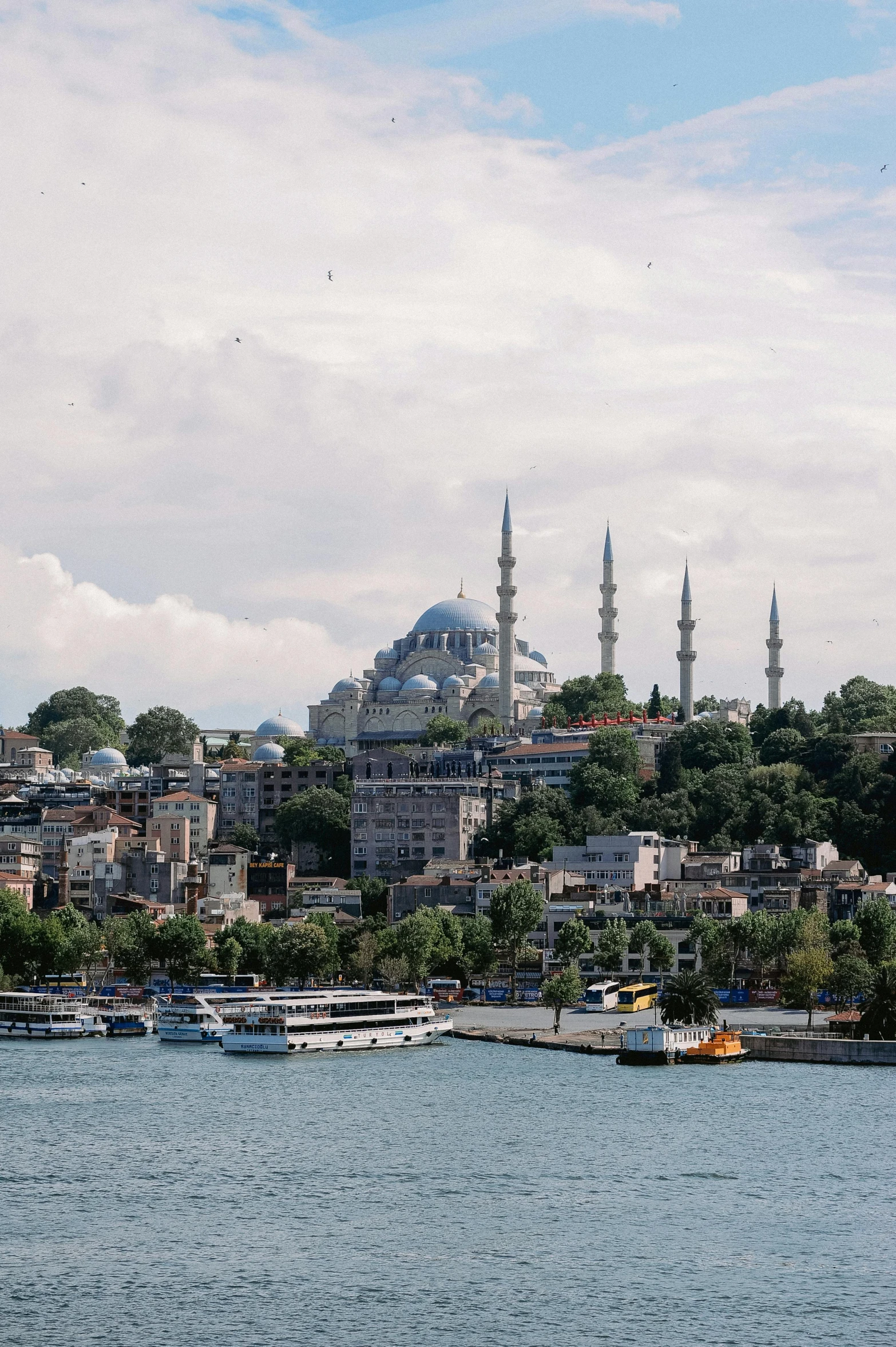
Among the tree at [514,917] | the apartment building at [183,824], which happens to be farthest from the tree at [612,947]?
the apartment building at [183,824]

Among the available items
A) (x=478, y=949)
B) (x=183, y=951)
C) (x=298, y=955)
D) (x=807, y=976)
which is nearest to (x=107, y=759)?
(x=183, y=951)

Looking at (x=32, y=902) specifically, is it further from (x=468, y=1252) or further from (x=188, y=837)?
(x=468, y=1252)

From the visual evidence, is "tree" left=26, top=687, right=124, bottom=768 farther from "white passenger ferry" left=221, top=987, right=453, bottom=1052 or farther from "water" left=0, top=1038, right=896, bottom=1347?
"water" left=0, top=1038, right=896, bottom=1347

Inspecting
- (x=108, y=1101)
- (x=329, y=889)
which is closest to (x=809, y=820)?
(x=329, y=889)

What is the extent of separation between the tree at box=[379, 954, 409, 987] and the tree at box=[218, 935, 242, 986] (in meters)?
5.42

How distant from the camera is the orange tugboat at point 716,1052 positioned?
59.8 m

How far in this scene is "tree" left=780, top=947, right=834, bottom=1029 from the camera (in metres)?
68.6

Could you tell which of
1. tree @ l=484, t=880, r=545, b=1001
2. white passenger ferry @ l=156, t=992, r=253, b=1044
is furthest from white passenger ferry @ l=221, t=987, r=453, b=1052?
tree @ l=484, t=880, r=545, b=1001

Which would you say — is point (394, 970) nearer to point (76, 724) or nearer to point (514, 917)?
point (514, 917)

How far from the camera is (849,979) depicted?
67.8 metres

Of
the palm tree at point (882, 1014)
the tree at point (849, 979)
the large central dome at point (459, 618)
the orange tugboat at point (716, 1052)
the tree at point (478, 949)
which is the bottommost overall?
the orange tugboat at point (716, 1052)

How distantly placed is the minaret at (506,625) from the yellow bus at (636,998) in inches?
1981

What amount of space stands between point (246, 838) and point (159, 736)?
35139 millimetres

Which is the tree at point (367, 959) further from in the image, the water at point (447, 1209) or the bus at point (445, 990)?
the water at point (447, 1209)
